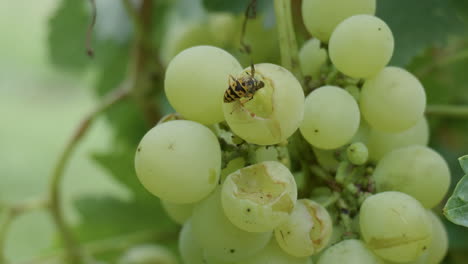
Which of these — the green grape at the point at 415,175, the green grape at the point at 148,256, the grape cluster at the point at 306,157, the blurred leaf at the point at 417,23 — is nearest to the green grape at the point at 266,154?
the grape cluster at the point at 306,157

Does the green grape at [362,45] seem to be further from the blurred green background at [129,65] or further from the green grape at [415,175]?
the blurred green background at [129,65]

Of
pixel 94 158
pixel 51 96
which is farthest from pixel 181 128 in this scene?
pixel 51 96

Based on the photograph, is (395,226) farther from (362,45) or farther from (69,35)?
(69,35)

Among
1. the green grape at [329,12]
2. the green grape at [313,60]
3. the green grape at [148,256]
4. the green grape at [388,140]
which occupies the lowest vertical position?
the green grape at [148,256]

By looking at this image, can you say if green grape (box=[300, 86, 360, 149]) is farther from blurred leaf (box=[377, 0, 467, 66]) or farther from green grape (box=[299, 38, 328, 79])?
blurred leaf (box=[377, 0, 467, 66])

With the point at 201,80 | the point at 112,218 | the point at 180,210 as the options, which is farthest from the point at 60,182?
the point at 201,80

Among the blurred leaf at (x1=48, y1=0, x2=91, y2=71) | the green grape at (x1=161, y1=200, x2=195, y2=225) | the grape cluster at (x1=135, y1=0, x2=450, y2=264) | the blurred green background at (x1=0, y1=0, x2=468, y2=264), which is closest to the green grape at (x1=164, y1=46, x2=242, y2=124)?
the grape cluster at (x1=135, y1=0, x2=450, y2=264)

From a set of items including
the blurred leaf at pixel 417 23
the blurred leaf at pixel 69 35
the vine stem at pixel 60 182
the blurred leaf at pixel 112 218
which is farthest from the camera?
the blurred leaf at pixel 69 35

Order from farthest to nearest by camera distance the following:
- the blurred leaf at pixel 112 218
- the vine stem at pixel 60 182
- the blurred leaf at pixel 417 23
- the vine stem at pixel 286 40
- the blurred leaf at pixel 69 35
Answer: the blurred leaf at pixel 69 35, the blurred leaf at pixel 112 218, the vine stem at pixel 60 182, the blurred leaf at pixel 417 23, the vine stem at pixel 286 40
